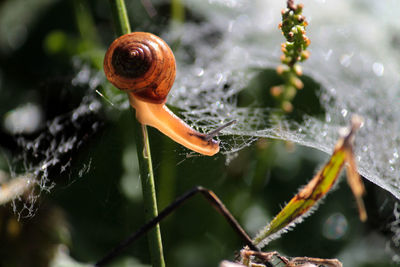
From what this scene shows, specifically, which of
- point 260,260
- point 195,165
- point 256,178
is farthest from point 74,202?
Result: point 260,260

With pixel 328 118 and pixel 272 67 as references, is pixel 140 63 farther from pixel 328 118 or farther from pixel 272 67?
pixel 272 67

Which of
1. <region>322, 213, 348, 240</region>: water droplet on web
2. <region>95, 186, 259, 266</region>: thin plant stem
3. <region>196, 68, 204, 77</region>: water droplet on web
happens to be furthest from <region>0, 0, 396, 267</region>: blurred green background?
<region>95, 186, 259, 266</region>: thin plant stem

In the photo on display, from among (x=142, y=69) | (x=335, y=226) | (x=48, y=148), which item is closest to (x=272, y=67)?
(x=335, y=226)

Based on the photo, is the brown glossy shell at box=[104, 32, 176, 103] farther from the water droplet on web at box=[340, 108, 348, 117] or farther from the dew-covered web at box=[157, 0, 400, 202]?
the water droplet on web at box=[340, 108, 348, 117]

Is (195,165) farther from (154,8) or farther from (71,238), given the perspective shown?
(154,8)

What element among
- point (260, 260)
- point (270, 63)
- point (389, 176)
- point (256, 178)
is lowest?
point (256, 178)

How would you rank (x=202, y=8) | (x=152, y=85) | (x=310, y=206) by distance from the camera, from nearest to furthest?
(x=310, y=206) < (x=152, y=85) < (x=202, y=8)
